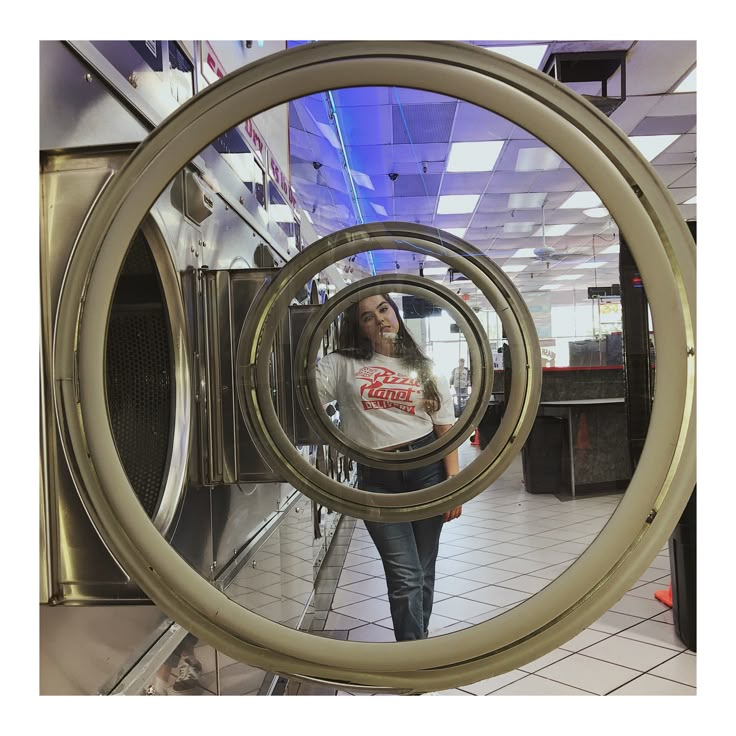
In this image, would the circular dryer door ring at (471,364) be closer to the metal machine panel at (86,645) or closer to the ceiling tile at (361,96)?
the ceiling tile at (361,96)

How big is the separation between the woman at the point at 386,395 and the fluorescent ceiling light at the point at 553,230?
0.25 metres

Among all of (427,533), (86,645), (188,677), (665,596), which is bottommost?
(665,596)

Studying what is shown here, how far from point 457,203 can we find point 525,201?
0.08m

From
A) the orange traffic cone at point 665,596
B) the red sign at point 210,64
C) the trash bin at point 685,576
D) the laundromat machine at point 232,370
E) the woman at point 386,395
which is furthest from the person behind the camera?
the orange traffic cone at point 665,596

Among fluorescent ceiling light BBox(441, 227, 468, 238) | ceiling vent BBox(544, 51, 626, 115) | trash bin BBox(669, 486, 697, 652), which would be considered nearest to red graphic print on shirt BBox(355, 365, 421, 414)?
fluorescent ceiling light BBox(441, 227, 468, 238)

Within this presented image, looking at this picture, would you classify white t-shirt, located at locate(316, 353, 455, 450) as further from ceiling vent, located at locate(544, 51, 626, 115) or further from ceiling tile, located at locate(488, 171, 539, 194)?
ceiling vent, located at locate(544, 51, 626, 115)

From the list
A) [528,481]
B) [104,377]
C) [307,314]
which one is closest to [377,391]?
[307,314]

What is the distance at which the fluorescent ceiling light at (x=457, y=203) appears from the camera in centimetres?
76

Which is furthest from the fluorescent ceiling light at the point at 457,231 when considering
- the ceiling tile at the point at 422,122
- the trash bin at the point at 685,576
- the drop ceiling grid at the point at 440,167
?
the trash bin at the point at 685,576

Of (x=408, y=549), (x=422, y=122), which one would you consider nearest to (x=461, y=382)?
(x=408, y=549)

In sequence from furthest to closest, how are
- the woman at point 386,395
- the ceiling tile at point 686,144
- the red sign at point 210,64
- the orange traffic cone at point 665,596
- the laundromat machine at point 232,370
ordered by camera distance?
the orange traffic cone at point 665,596 → the red sign at point 210,64 → the woman at point 386,395 → the ceiling tile at point 686,144 → the laundromat machine at point 232,370

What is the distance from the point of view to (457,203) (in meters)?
0.77

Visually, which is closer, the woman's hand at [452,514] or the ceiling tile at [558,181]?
the ceiling tile at [558,181]

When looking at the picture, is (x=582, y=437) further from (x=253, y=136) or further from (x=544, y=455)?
(x=253, y=136)
